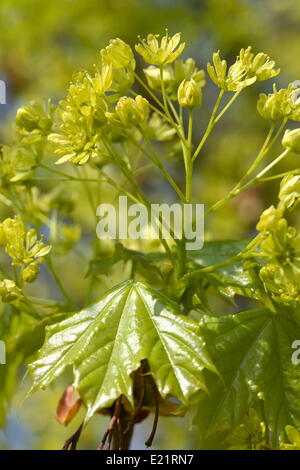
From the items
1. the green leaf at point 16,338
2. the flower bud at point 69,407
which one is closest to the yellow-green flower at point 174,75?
the green leaf at point 16,338

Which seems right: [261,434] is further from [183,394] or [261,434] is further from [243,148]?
[243,148]

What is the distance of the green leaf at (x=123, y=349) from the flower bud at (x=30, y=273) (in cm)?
11

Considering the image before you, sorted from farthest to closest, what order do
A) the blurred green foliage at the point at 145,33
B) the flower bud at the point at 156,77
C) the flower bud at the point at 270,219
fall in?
1. the blurred green foliage at the point at 145,33
2. the flower bud at the point at 156,77
3. the flower bud at the point at 270,219

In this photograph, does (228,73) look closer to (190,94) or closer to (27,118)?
(190,94)

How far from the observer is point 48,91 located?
338 cm

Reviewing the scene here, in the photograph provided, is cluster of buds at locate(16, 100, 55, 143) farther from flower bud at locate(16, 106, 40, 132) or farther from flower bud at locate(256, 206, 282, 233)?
flower bud at locate(256, 206, 282, 233)

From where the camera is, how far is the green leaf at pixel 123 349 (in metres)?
0.86

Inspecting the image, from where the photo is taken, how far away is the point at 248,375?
943mm

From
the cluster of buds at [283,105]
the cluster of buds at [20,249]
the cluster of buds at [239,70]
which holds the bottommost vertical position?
the cluster of buds at [20,249]

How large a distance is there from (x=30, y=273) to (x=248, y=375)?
0.37 meters


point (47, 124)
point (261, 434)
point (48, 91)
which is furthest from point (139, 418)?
point (48, 91)

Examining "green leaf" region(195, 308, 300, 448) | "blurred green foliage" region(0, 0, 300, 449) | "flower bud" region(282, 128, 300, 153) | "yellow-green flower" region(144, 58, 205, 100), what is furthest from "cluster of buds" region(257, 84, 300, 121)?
"blurred green foliage" region(0, 0, 300, 449)

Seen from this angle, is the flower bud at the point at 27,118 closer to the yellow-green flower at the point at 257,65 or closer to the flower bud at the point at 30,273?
the flower bud at the point at 30,273

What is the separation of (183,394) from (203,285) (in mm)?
277
